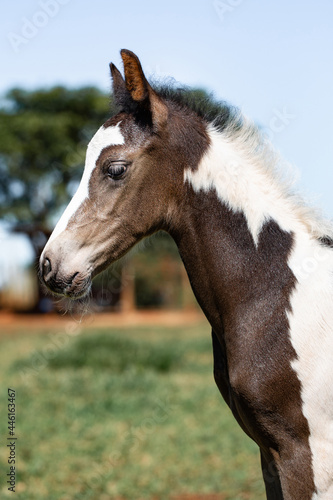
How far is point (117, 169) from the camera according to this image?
2.56 m

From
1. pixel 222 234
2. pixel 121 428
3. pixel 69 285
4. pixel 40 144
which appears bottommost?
pixel 40 144

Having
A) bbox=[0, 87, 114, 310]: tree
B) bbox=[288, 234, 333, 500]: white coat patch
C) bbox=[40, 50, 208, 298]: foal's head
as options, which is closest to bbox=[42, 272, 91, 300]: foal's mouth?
bbox=[40, 50, 208, 298]: foal's head

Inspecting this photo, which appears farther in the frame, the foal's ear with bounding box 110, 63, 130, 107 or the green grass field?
the green grass field

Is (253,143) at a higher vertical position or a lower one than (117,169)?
higher

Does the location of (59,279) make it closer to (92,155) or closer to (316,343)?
(92,155)

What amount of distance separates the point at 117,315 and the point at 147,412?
15.5 m

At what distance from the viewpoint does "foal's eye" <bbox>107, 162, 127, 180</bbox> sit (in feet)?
8.40

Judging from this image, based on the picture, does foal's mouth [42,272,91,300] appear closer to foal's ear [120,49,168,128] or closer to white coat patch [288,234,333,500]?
foal's ear [120,49,168,128]

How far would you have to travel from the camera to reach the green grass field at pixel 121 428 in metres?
5.00

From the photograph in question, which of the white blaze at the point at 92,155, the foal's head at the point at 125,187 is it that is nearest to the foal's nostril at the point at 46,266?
the foal's head at the point at 125,187

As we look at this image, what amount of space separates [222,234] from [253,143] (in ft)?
1.57

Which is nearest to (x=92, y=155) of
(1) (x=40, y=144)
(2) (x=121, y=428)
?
(2) (x=121, y=428)

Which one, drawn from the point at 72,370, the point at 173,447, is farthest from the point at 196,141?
the point at 72,370

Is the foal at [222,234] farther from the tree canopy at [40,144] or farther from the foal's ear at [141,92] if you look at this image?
the tree canopy at [40,144]
